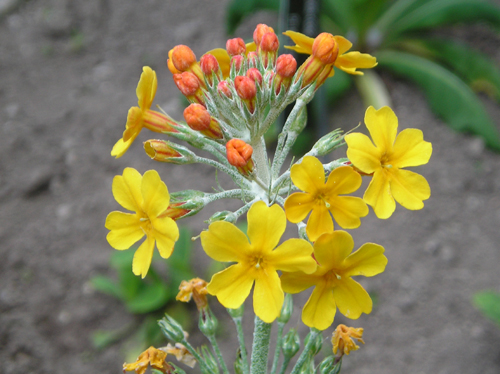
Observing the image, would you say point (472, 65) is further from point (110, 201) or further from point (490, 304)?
point (110, 201)

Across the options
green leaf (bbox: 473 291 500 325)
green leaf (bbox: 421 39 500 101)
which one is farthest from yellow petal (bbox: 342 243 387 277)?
green leaf (bbox: 421 39 500 101)

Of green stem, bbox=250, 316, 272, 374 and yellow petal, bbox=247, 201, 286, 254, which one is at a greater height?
yellow petal, bbox=247, 201, 286, 254

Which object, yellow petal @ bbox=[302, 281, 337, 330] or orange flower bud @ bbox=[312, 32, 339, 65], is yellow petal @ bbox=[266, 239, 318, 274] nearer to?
yellow petal @ bbox=[302, 281, 337, 330]

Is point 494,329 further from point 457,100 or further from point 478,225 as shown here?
point 457,100

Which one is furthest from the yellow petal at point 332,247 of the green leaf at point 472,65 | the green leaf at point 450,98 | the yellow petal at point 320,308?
the green leaf at point 472,65

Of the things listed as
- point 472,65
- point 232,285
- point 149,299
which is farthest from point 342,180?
point 472,65

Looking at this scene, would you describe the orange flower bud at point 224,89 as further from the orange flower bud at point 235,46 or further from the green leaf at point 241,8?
the green leaf at point 241,8
